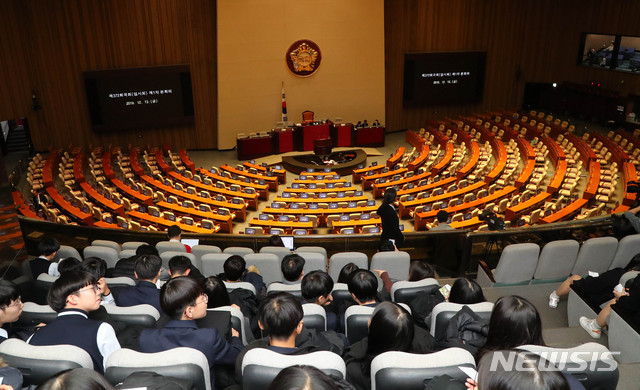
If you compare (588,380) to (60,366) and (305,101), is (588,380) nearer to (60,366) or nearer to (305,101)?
(60,366)

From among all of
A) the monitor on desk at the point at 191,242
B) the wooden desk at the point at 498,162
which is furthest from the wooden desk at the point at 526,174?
the monitor on desk at the point at 191,242

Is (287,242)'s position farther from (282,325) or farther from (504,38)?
(504,38)

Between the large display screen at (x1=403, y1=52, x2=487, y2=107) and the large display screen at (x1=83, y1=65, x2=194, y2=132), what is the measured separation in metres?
8.54

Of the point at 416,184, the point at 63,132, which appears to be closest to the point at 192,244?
the point at 416,184

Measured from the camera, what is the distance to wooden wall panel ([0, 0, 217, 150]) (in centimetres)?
1507

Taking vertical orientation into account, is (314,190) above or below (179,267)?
below

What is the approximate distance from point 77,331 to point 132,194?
10.8 metres

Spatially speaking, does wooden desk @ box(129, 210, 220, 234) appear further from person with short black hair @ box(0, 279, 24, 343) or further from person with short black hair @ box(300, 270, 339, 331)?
person with short black hair @ box(0, 279, 24, 343)

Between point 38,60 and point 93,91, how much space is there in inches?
72.0

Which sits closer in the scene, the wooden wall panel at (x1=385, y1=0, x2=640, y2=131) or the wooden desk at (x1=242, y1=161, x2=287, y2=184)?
the wooden desk at (x1=242, y1=161, x2=287, y2=184)

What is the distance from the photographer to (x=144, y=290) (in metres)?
3.38

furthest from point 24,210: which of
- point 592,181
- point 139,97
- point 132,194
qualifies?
point 592,181

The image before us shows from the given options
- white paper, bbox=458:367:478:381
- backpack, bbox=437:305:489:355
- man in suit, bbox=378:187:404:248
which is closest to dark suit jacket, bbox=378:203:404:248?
man in suit, bbox=378:187:404:248

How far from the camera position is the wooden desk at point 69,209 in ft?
35.8
